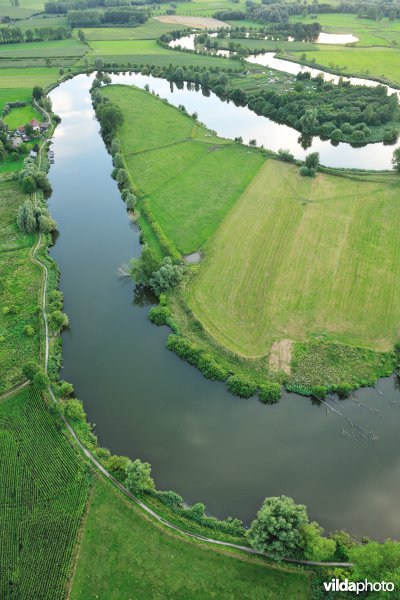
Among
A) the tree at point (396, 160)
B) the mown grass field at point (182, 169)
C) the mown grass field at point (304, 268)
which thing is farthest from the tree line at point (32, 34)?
the tree at point (396, 160)

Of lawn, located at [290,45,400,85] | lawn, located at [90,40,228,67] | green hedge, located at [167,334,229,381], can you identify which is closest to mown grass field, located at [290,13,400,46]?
lawn, located at [290,45,400,85]

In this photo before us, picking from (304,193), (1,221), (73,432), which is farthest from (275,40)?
(73,432)

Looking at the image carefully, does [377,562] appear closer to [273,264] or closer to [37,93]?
[273,264]

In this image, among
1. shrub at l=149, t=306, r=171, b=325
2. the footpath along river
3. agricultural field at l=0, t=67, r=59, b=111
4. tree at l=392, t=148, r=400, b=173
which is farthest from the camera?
agricultural field at l=0, t=67, r=59, b=111

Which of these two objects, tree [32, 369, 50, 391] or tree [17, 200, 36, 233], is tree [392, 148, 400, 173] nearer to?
tree [17, 200, 36, 233]

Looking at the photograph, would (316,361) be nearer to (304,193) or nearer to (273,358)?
(273,358)

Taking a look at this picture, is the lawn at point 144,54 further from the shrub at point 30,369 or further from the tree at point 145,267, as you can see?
the shrub at point 30,369

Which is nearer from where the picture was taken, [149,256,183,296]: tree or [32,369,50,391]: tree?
[32,369,50,391]: tree
